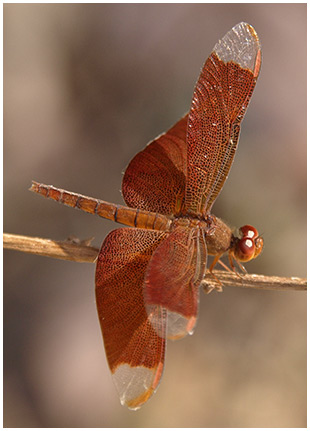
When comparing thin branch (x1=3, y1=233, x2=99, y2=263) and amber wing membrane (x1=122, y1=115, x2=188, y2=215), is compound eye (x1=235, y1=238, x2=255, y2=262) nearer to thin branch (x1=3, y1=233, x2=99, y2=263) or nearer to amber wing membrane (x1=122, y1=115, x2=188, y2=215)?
amber wing membrane (x1=122, y1=115, x2=188, y2=215)

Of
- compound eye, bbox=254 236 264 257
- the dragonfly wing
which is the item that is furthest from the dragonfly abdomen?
compound eye, bbox=254 236 264 257

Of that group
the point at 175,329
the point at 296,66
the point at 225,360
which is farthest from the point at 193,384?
the point at 296,66

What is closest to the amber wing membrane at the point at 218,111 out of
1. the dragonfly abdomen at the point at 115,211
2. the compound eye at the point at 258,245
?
the dragonfly abdomen at the point at 115,211

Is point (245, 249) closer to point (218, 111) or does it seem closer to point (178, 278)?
point (178, 278)

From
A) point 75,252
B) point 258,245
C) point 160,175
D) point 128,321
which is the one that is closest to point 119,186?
point 160,175

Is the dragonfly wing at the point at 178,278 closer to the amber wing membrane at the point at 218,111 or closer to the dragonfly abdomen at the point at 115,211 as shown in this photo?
the dragonfly abdomen at the point at 115,211

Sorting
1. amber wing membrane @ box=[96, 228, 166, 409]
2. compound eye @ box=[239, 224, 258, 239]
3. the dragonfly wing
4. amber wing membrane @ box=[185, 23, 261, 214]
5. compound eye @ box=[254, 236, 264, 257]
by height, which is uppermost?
amber wing membrane @ box=[185, 23, 261, 214]

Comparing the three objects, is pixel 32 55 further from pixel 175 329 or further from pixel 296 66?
pixel 175 329
